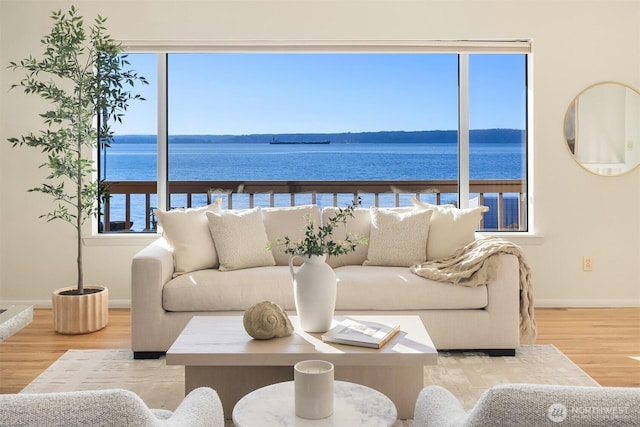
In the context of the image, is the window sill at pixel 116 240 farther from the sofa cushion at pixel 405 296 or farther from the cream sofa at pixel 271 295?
the sofa cushion at pixel 405 296

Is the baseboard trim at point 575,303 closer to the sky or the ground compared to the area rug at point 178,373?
closer to the sky

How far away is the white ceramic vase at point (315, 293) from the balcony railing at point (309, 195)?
2635mm

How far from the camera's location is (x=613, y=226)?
514 centimetres

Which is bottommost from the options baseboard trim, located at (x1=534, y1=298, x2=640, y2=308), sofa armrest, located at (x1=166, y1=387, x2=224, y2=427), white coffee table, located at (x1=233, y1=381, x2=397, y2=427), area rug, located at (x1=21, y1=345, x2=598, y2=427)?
area rug, located at (x1=21, y1=345, x2=598, y2=427)

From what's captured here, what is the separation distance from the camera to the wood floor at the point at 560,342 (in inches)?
137

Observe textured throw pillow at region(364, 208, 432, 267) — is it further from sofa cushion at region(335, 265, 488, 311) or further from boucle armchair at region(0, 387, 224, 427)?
boucle armchair at region(0, 387, 224, 427)

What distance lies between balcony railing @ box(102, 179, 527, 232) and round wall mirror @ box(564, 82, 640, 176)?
1.83 ft

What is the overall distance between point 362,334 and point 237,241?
158 cm

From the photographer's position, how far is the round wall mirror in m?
5.12

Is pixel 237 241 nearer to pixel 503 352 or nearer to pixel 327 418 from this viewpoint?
pixel 503 352

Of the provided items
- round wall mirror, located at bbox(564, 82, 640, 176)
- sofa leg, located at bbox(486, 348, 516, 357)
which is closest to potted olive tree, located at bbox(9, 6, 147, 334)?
sofa leg, located at bbox(486, 348, 516, 357)

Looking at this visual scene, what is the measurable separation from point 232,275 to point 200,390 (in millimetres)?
2165

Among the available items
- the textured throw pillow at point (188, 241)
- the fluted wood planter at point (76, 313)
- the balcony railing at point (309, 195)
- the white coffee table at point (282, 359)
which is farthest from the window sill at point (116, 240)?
the white coffee table at point (282, 359)

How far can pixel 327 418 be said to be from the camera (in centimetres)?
186
